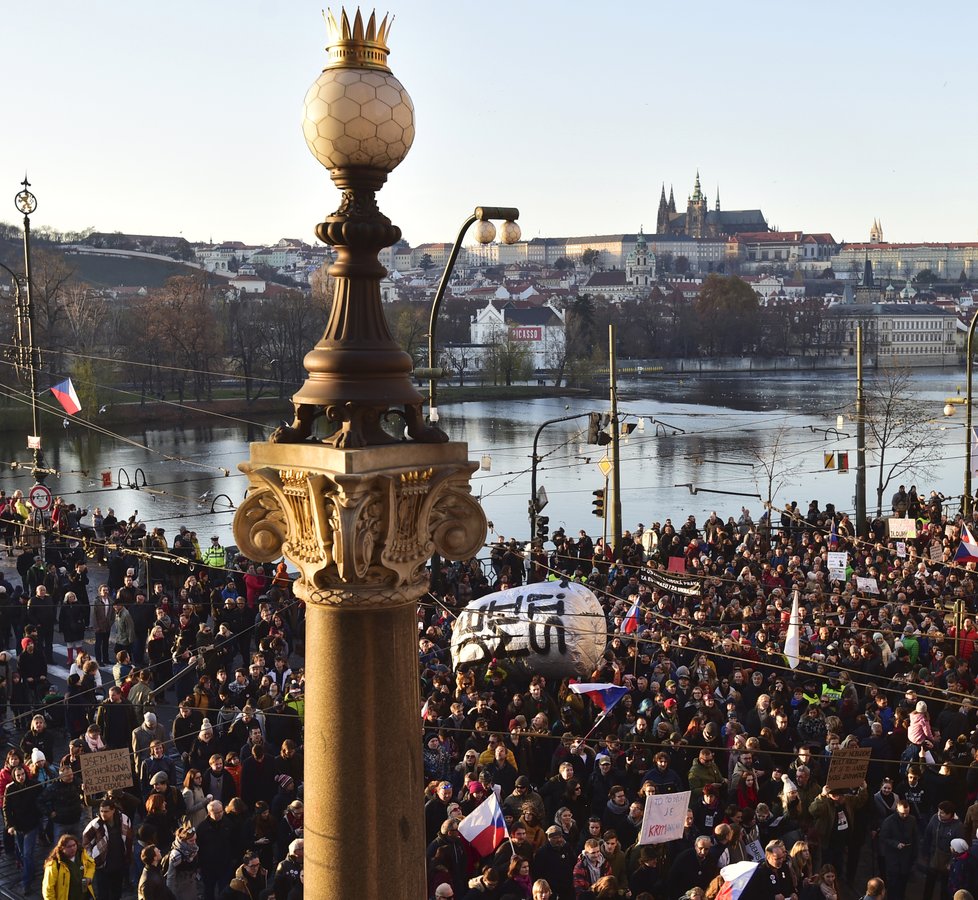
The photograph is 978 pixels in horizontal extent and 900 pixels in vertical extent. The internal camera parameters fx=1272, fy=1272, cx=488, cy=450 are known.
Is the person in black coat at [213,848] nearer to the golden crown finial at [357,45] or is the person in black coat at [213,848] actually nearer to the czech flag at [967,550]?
the golden crown finial at [357,45]

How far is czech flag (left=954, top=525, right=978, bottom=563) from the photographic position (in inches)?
666

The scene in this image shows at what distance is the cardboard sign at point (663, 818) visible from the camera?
8.14 meters

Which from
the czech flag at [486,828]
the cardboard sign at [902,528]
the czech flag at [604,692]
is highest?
the cardboard sign at [902,528]

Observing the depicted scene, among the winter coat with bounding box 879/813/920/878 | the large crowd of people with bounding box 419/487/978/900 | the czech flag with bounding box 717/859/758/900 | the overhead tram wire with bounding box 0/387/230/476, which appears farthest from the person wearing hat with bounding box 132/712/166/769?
Answer: the winter coat with bounding box 879/813/920/878

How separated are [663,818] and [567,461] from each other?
4309 cm

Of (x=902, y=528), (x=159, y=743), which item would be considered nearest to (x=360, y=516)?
(x=159, y=743)

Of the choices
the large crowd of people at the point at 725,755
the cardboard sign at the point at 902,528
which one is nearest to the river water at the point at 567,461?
the cardboard sign at the point at 902,528

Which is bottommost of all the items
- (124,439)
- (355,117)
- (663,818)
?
(663,818)

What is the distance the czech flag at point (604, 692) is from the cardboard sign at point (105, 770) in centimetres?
377

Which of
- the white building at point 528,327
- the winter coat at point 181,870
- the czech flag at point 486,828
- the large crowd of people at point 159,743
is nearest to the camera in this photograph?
the czech flag at point 486,828

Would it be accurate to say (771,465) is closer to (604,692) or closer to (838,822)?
(604,692)

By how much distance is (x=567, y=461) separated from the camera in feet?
168

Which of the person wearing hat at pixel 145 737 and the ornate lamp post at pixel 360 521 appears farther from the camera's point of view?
the person wearing hat at pixel 145 737

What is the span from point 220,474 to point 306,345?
1144 inches
